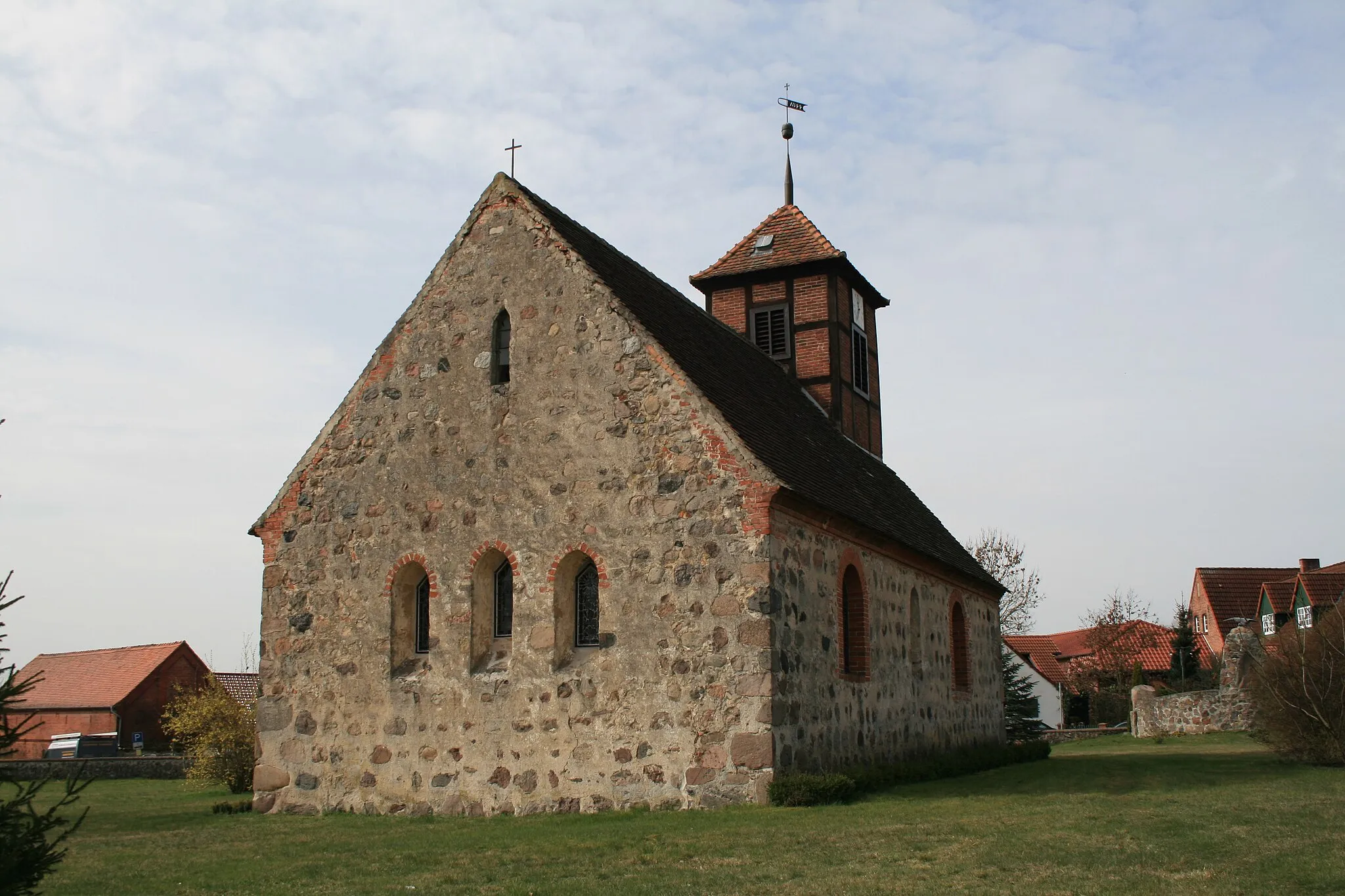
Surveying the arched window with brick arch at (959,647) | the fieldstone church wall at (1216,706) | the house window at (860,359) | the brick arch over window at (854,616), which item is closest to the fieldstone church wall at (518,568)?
the brick arch over window at (854,616)

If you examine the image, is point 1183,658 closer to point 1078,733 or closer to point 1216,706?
point 1078,733

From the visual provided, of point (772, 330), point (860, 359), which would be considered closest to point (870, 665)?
point (772, 330)

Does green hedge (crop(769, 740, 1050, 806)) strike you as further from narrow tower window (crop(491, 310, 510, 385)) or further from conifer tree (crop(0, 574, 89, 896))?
conifer tree (crop(0, 574, 89, 896))

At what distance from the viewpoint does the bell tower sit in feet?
81.3

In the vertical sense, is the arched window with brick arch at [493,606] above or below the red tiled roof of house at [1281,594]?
below

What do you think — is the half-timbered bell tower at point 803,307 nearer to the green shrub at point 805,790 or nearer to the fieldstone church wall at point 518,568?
the fieldstone church wall at point 518,568

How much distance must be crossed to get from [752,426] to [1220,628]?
47.4 metres

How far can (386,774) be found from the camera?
15703 millimetres

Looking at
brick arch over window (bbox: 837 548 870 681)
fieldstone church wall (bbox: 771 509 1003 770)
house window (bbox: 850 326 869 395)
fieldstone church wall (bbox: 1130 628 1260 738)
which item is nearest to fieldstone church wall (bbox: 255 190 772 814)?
fieldstone church wall (bbox: 771 509 1003 770)

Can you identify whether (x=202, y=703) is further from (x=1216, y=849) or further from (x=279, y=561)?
(x=1216, y=849)

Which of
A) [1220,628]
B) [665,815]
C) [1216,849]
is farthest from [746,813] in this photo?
[1220,628]

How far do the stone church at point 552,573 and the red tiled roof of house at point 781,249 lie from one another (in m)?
6.89

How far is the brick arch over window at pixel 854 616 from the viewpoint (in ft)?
56.1

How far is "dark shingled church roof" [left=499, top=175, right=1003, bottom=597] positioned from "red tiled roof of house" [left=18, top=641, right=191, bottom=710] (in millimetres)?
31560
